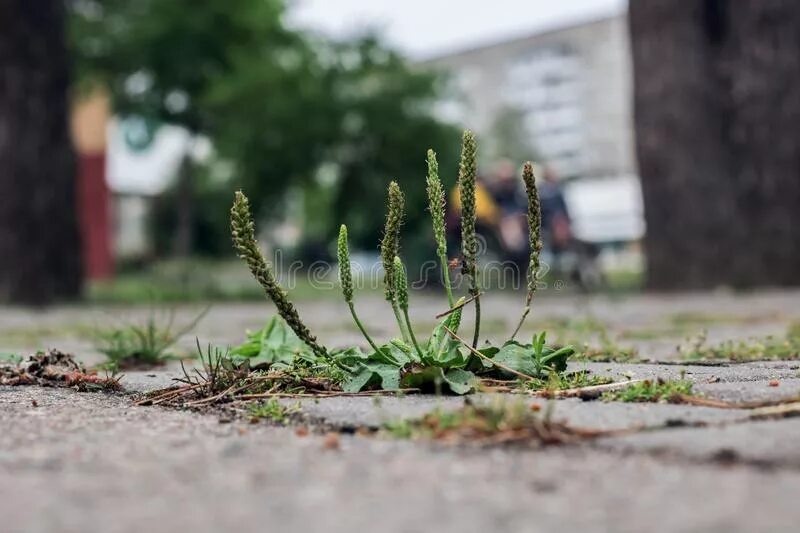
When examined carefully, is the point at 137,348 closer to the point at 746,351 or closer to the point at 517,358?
the point at 517,358

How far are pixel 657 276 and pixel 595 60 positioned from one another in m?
82.5

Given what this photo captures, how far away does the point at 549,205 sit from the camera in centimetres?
1287

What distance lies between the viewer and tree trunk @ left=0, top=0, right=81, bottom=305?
9859mm

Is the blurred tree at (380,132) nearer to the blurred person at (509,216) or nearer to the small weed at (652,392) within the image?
the blurred person at (509,216)

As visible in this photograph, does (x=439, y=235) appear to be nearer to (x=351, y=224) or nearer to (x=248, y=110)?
(x=248, y=110)

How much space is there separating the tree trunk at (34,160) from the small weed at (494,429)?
338 inches

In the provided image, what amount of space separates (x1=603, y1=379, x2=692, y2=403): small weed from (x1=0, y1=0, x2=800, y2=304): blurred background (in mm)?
630

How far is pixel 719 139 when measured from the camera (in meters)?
10.2

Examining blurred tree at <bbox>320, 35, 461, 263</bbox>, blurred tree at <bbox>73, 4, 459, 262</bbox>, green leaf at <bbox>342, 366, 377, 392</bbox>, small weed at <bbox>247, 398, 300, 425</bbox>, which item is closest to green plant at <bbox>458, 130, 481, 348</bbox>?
green leaf at <bbox>342, 366, 377, 392</bbox>

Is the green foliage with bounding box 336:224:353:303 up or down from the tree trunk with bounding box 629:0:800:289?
down

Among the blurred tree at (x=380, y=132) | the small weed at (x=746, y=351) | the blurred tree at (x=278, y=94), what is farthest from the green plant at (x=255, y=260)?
the blurred tree at (x=380, y=132)

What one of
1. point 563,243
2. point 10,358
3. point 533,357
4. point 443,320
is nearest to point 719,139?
point 563,243

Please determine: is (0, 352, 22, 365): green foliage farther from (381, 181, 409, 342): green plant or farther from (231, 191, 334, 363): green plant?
(381, 181, 409, 342): green plant

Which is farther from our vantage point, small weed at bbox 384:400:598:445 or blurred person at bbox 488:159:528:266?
blurred person at bbox 488:159:528:266
